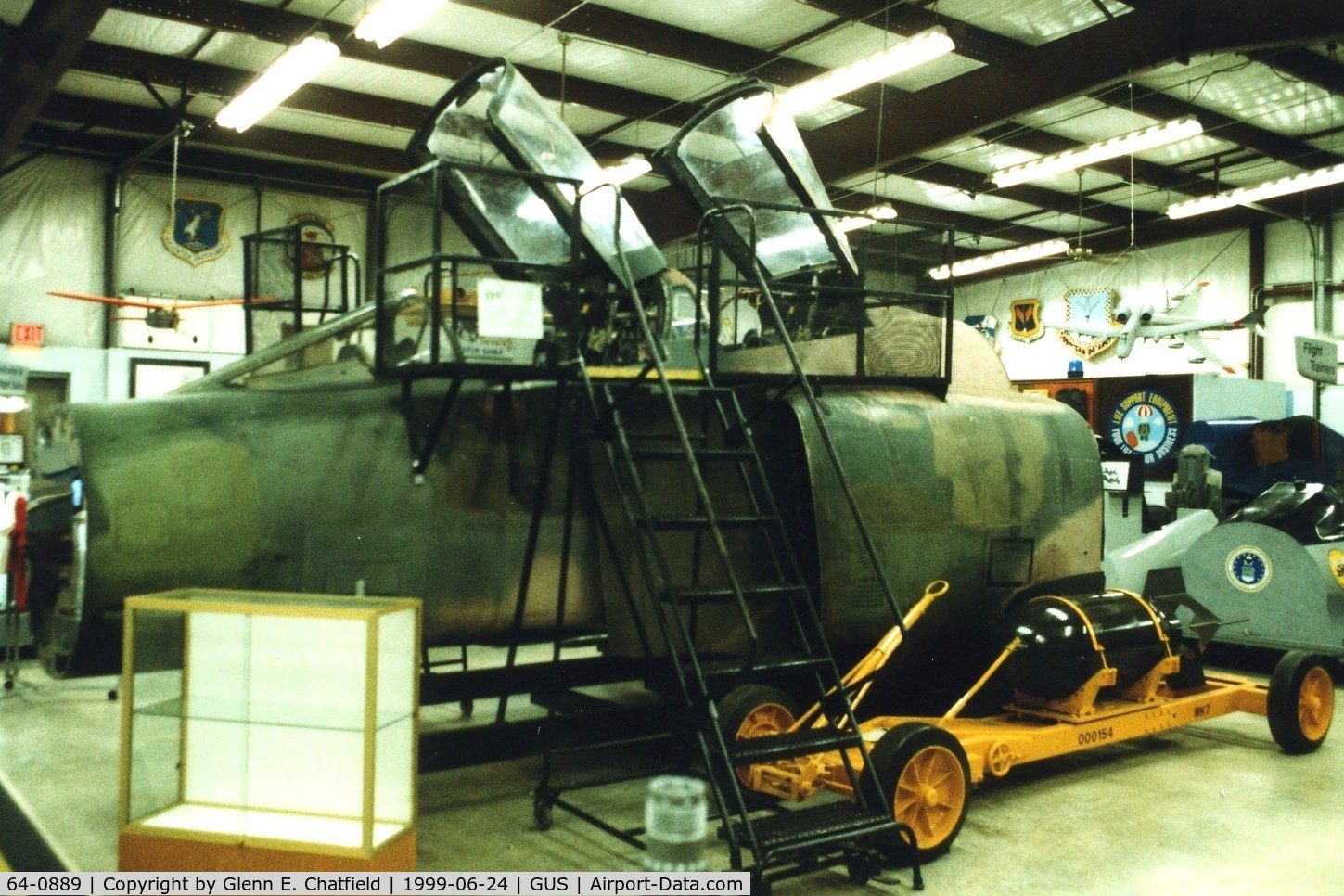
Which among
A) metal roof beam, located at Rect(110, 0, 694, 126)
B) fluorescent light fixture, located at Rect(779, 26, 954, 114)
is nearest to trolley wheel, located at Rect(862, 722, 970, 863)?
fluorescent light fixture, located at Rect(779, 26, 954, 114)

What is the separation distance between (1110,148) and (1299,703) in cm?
838

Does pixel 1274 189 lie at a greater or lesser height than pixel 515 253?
greater

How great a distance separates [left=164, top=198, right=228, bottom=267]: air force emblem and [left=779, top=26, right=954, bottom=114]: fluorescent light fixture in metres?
9.48

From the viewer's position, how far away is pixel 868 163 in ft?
47.8

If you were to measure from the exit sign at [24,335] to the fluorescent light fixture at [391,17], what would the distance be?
809 centimetres

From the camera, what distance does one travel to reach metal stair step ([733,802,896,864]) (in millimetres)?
4070

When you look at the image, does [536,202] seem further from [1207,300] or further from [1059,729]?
[1207,300]

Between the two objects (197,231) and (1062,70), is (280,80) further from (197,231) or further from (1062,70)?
(1062,70)

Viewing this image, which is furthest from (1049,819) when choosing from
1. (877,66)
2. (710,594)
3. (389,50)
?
(389,50)

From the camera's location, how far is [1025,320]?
23672 millimetres

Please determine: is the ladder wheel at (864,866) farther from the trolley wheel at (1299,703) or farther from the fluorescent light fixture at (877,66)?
the fluorescent light fixture at (877,66)

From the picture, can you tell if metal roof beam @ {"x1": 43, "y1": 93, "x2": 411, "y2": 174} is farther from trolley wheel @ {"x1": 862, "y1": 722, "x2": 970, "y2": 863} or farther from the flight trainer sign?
trolley wheel @ {"x1": 862, "y1": 722, "x2": 970, "y2": 863}

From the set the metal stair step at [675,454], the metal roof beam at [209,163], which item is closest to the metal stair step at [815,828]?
the metal stair step at [675,454]

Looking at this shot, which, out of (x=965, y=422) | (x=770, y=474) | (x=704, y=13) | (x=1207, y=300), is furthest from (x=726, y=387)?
(x=1207, y=300)
